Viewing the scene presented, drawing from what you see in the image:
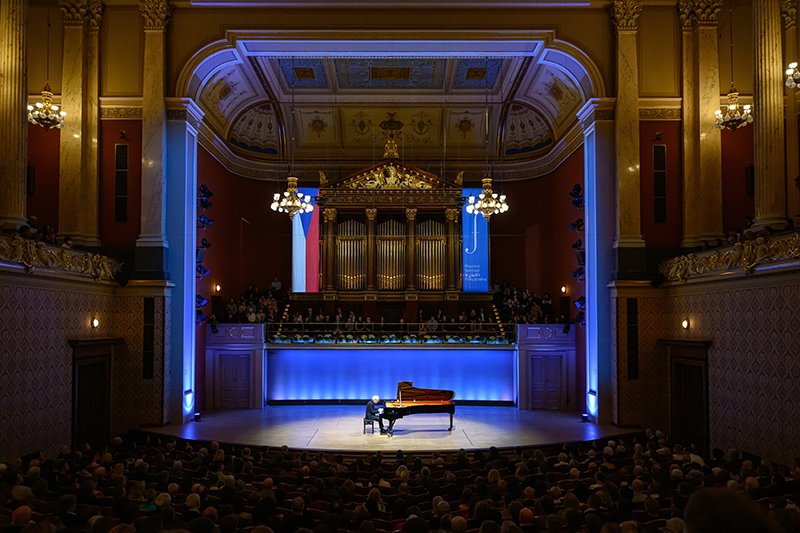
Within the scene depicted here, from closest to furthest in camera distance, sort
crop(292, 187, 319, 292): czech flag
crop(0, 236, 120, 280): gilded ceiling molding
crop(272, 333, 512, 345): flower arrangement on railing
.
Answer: crop(0, 236, 120, 280): gilded ceiling molding, crop(272, 333, 512, 345): flower arrangement on railing, crop(292, 187, 319, 292): czech flag

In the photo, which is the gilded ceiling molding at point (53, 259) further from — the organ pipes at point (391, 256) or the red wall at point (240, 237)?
the organ pipes at point (391, 256)

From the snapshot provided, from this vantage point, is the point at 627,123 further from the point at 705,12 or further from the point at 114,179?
the point at 114,179

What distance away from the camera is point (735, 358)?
11344 millimetres

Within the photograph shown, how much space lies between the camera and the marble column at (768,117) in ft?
38.1

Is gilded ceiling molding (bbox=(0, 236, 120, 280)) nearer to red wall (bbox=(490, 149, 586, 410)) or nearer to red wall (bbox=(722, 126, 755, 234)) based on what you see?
red wall (bbox=(490, 149, 586, 410))

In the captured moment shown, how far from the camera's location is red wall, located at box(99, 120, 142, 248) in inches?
579

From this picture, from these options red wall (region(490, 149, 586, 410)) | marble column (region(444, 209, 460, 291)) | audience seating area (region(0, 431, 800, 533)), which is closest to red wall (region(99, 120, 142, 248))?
audience seating area (region(0, 431, 800, 533))

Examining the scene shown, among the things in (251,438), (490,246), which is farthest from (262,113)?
(251,438)

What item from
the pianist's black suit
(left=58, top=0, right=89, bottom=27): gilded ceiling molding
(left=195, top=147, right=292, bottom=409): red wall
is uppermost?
(left=58, top=0, right=89, bottom=27): gilded ceiling molding

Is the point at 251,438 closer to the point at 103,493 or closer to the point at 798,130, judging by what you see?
the point at 103,493

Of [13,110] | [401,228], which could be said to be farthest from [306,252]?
[13,110]

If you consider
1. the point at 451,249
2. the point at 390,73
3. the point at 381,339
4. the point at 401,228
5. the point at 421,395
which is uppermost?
the point at 390,73

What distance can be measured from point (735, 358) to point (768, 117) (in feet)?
16.0

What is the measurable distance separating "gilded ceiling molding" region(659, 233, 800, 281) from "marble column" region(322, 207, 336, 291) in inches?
436
